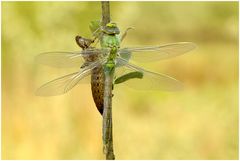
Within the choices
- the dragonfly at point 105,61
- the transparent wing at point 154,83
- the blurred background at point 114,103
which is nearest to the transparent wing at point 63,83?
the dragonfly at point 105,61

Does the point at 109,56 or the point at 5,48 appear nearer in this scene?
the point at 109,56

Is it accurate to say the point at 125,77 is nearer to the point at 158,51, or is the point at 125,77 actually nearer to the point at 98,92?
the point at 98,92

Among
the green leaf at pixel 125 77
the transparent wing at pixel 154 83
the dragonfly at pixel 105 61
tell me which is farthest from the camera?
the transparent wing at pixel 154 83

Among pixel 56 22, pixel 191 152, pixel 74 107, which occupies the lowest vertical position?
pixel 191 152

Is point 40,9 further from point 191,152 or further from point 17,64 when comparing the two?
point 191,152

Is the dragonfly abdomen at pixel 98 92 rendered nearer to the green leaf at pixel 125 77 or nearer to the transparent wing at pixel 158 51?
the green leaf at pixel 125 77

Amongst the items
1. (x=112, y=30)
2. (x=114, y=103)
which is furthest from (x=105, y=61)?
(x=114, y=103)

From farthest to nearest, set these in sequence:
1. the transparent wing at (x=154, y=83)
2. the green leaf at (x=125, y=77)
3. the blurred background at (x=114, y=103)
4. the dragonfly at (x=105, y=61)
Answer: the blurred background at (x=114, y=103), the transparent wing at (x=154, y=83), the dragonfly at (x=105, y=61), the green leaf at (x=125, y=77)

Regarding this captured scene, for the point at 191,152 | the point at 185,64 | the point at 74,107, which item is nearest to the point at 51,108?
the point at 74,107

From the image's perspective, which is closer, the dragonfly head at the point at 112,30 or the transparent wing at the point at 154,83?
the dragonfly head at the point at 112,30
